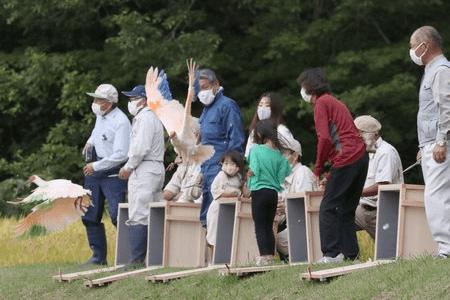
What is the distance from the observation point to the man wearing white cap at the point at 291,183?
44.9 feet

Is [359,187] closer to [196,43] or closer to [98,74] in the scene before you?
[196,43]

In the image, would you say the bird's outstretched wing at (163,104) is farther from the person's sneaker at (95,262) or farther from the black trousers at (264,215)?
the person's sneaker at (95,262)

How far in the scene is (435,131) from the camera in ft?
36.3

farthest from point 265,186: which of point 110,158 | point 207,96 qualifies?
point 110,158

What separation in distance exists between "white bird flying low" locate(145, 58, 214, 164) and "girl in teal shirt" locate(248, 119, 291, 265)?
1.18 m

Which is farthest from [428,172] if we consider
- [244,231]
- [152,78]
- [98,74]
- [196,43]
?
[98,74]

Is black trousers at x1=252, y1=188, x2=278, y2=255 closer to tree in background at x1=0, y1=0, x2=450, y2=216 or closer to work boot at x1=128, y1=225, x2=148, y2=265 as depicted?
work boot at x1=128, y1=225, x2=148, y2=265

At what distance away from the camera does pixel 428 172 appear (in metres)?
11.0

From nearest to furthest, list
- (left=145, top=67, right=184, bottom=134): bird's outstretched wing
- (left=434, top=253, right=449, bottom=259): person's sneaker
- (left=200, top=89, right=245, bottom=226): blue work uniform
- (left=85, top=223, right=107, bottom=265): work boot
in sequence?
1. (left=434, top=253, right=449, bottom=259): person's sneaker
2. (left=200, top=89, right=245, bottom=226): blue work uniform
3. (left=145, top=67, right=184, bottom=134): bird's outstretched wing
4. (left=85, top=223, right=107, bottom=265): work boot

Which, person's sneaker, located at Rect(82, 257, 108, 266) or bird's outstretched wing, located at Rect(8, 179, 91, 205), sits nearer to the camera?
bird's outstretched wing, located at Rect(8, 179, 91, 205)

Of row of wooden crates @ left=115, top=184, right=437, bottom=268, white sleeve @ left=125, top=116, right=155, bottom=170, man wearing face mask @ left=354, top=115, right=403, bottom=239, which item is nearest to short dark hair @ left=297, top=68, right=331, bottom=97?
row of wooden crates @ left=115, top=184, right=437, bottom=268

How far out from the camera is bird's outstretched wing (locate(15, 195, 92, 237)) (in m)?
14.9

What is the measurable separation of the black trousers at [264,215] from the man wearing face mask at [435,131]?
A: 6.63ft

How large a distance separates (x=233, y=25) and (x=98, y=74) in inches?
131
